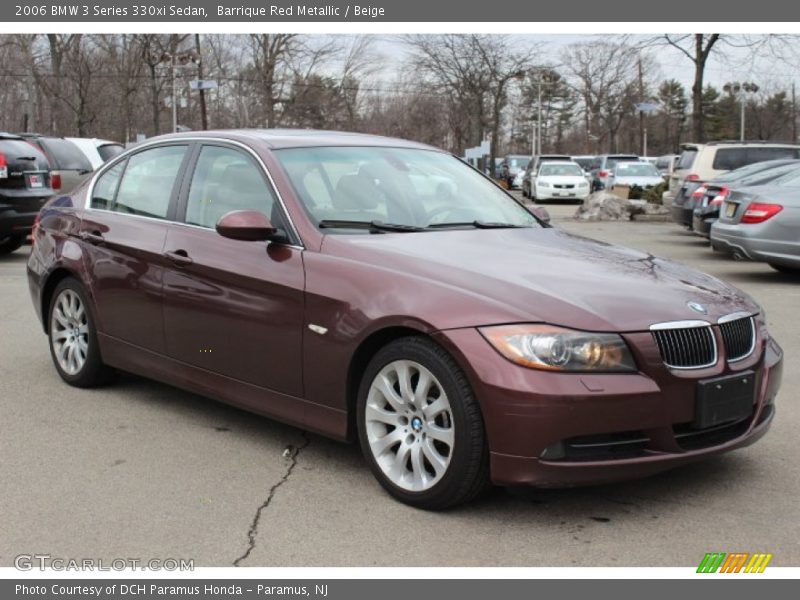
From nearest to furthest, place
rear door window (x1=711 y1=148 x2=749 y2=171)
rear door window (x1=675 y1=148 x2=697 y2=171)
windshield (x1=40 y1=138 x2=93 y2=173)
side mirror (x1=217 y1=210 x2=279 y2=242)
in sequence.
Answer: side mirror (x1=217 y1=210 x2=279 y2=242) → windshield (x1=40 y1=138 x2=93 y2=173) → rear door window (x1=711 y1=148 x2=749 y2=171) → rear door window (x1=675 y1=148 x2=697 y2=171)

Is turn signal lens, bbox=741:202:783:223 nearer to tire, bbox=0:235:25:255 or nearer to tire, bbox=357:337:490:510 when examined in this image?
tire, bbox=357:337:490:510

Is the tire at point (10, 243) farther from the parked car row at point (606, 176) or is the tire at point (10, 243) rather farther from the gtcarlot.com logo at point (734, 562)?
the parked car row at point (606, 176)

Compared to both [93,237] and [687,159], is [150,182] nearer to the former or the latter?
[93,237]

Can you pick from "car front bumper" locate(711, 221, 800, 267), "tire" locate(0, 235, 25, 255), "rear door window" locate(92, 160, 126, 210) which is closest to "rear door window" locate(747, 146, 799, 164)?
"car front bumper" locate(711, 221, 800, 267)

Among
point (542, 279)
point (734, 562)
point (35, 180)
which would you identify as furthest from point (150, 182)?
point (35, 180)

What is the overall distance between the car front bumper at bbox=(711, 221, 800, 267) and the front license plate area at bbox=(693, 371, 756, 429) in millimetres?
7410

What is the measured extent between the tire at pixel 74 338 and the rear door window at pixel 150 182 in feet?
2.19

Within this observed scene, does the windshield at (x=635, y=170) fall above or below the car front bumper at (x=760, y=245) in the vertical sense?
above

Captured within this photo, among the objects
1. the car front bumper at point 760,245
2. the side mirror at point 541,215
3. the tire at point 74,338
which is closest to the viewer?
the side mirror at point 541,215

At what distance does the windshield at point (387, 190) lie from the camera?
4754mm

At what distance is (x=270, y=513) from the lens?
3.97 metres

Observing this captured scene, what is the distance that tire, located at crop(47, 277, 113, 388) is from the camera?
19.4ft

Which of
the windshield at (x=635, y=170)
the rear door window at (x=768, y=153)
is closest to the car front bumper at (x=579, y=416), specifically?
the rear door window at (x=768, y=153)

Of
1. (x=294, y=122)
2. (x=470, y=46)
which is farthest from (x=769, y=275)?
(x=294, y=122)
